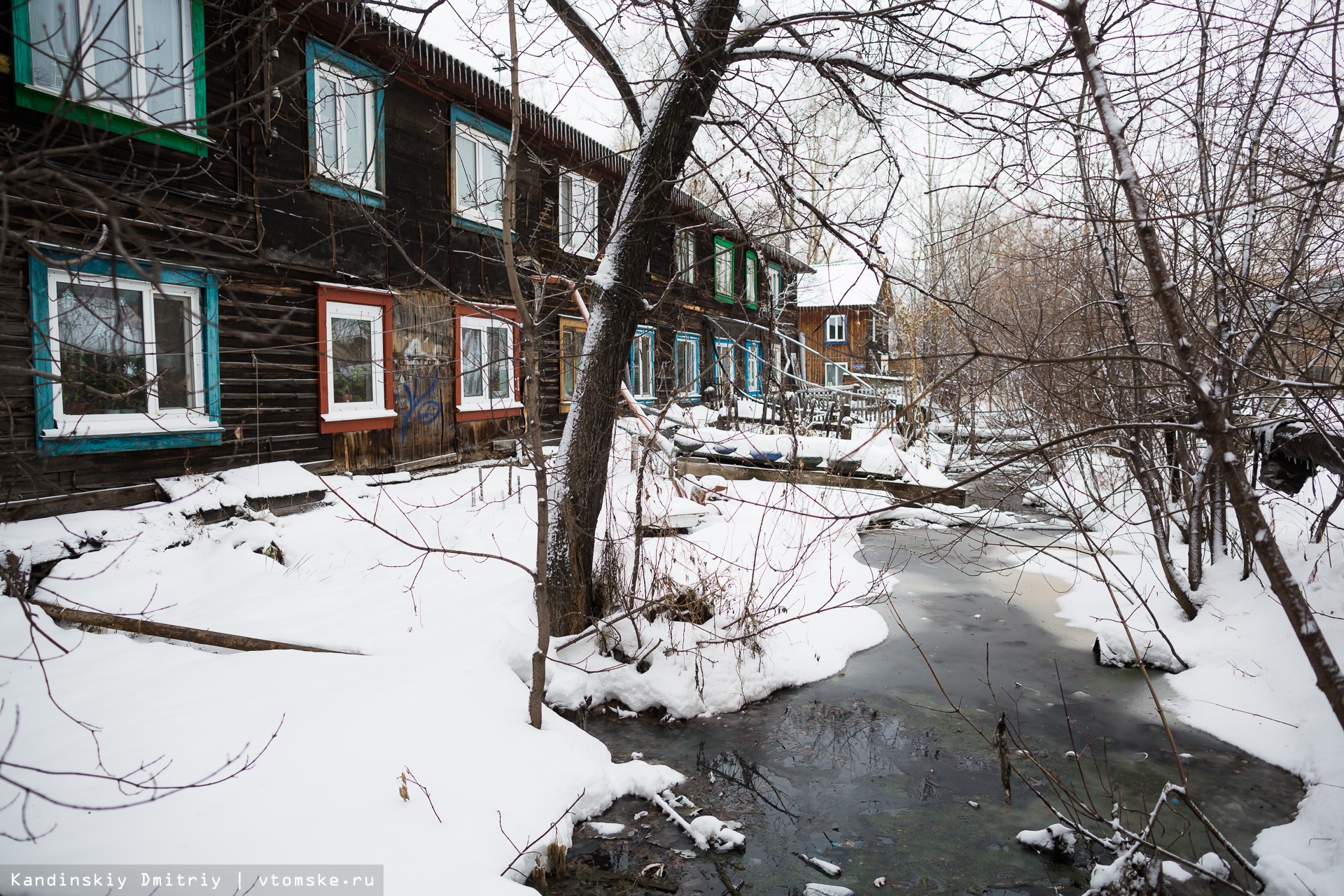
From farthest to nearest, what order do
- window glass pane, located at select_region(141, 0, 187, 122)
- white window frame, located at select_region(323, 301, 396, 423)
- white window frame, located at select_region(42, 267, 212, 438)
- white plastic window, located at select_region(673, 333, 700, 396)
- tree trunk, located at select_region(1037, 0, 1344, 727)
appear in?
white plastic window, located at select_region(673, 333, 700, 396)
white window frame, located at select_region(323, 301, 396, 423)
window glass pane, located at select_region(141, 0, 187, 122)
white window frame, located at select_region(42, 267, 212, 438)
tree trunk, located at select_region(1037, 0, 1344, 727)

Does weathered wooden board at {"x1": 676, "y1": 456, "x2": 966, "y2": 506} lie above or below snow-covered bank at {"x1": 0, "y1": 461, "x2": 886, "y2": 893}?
above

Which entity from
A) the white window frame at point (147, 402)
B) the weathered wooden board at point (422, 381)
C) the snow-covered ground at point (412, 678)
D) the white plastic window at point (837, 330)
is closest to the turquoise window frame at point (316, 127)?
the weathered wooden board at point (422, 381)

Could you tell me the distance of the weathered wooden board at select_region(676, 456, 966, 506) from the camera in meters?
10.6

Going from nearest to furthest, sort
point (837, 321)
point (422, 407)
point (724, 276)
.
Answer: point (422, 407), point (724, 276), point (837, 321)

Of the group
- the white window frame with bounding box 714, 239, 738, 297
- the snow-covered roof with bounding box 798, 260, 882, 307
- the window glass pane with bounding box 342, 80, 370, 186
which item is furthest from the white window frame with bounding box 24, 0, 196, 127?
the snow-covered roof with bounding box 798, 260, 882, 307

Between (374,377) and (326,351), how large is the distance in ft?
3.54

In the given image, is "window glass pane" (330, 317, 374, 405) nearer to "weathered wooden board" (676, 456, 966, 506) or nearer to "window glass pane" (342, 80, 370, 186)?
"window glass pane" (342, 80, 370, 186)

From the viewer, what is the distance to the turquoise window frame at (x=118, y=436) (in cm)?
619

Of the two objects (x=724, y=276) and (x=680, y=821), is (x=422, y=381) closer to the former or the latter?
(x=680, y=821)

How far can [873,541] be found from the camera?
10062 millimetres

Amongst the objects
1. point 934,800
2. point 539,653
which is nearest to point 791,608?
point 934,800

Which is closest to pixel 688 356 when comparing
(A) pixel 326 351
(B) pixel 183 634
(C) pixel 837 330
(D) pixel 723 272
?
(D) pixel 723 272

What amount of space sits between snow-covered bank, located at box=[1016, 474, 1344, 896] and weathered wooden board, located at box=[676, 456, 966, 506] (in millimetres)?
3637

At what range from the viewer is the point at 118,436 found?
6.77m
